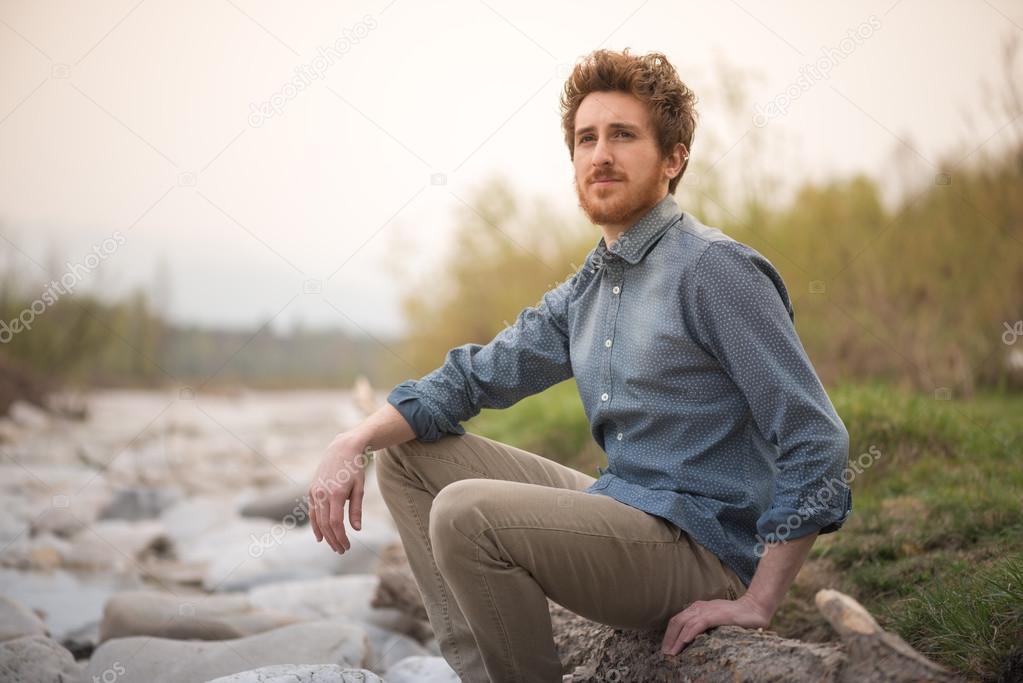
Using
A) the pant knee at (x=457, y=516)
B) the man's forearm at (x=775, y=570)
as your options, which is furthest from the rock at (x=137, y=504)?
the man's forearm at (x=775, y=570)

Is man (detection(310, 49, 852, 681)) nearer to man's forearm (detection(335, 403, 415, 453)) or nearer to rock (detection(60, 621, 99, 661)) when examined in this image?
man's forearm (detection(335, 403, 415, 453))

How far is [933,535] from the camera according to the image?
256cm

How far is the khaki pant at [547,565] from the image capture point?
5.64ft

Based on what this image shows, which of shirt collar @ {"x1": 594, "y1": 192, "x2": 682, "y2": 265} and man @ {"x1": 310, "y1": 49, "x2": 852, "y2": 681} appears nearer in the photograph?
→ man @ {"x1": 310, "y1": 49, "x2": 852, "y2": 681}

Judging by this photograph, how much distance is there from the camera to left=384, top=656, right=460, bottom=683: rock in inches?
100

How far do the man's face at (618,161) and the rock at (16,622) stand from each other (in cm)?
234

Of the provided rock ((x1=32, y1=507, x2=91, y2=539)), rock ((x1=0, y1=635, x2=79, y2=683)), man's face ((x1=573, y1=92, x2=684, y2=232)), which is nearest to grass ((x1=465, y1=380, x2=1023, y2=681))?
man's face ((x1=573, y1=92, x2=684, y2=232))

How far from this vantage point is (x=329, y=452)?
2.04 m

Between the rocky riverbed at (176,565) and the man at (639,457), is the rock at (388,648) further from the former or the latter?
the man at (639,457)

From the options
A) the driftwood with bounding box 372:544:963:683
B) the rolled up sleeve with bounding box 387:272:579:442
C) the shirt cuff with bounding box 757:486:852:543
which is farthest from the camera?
the rolled up sleeve with bounding box 387:272:579:442

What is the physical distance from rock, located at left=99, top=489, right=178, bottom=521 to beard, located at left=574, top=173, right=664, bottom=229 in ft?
14.6

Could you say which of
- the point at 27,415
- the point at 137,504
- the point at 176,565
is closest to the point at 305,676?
the point at 176,565

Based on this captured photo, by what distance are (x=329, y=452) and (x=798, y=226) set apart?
3701mm

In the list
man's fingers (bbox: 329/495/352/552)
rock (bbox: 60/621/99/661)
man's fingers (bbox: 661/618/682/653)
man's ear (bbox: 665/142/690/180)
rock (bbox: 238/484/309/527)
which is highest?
man's ear (bbox: 665/142/690/180)
